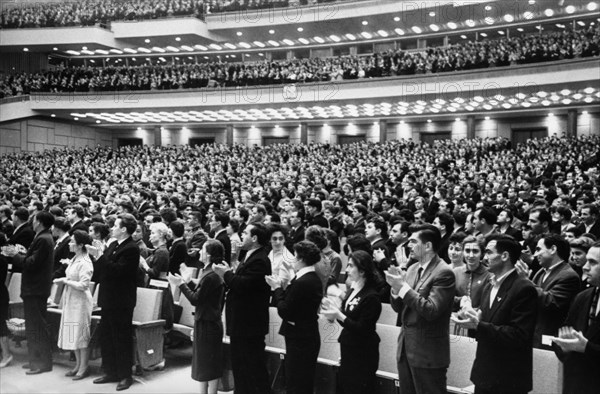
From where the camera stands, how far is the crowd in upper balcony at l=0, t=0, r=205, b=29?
33375 millimetres

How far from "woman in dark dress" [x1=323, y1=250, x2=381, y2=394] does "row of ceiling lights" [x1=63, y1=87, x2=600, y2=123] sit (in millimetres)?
20152

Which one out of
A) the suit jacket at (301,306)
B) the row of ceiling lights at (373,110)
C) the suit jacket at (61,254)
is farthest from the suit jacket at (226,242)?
→ the row of ceiling lights at (373,110)

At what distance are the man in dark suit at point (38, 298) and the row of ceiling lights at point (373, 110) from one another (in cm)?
2010

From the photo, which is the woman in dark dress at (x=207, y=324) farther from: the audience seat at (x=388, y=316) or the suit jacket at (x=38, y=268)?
the suit jacket at (x=38, y=268)

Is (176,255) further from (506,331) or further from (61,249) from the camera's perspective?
(506,331)

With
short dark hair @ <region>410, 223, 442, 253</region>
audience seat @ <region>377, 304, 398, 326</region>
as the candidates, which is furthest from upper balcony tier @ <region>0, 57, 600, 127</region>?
short dark hair @ <region>410, 223, 442, 253</region>

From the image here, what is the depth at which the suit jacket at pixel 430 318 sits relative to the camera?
4121 millimetres

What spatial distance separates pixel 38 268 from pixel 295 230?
300 cm

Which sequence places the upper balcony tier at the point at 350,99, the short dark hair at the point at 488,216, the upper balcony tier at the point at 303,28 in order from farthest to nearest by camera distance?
the upper balcony tier at the point at 303,28
the upper balcony tier at the point at 350,99
the short dark hair at the point at 488,216

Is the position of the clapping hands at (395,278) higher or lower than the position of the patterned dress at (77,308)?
higher

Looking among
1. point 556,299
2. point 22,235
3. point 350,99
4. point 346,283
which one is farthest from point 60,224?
point 350,99

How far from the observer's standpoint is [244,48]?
34.8 m

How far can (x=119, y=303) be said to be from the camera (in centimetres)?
609

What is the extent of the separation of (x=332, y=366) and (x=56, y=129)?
32868 mm
